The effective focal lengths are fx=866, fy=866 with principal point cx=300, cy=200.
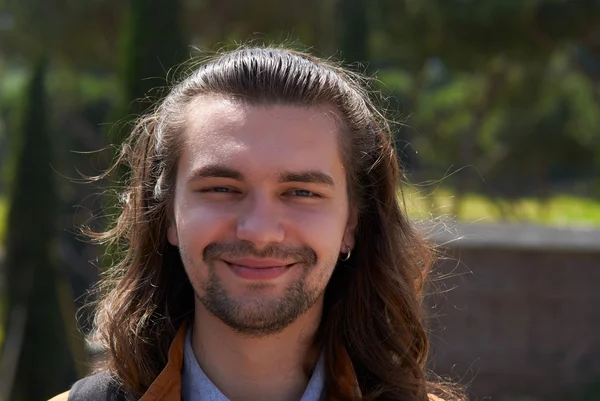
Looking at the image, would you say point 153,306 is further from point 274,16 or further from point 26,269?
point 274,16

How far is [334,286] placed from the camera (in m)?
1.89

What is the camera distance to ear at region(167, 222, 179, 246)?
5.65ft

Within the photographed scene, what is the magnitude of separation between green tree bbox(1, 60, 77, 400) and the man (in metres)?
6.61

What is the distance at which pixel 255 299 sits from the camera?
155cm

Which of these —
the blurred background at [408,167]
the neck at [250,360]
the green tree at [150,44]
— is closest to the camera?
the neck at [250,360]

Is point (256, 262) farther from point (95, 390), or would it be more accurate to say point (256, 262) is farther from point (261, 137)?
point (95, 390)

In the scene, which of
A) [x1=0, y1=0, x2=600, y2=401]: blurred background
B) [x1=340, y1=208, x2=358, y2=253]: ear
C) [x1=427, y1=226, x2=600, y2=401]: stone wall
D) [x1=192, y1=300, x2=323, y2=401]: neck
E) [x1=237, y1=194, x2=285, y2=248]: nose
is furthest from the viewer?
[x1=427, y1=226, x2=600, y2=401]: stone wall

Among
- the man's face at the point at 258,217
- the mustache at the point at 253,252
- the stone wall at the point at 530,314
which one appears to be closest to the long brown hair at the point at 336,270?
the man's face at the point at 258,217

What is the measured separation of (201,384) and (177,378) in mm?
47

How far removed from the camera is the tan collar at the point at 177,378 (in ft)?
5.24

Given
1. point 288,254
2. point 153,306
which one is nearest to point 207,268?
point 288,254

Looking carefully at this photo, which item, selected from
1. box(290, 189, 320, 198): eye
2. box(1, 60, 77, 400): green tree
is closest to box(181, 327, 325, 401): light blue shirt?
box(290, 189, 320, 198): eye

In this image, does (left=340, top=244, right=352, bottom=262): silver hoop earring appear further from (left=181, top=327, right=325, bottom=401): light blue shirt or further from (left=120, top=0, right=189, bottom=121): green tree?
(left=120, top=0, right=189, bottom=121): green tree

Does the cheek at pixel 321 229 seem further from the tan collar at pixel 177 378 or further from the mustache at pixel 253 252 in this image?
the tan collar at pixel 177 378
